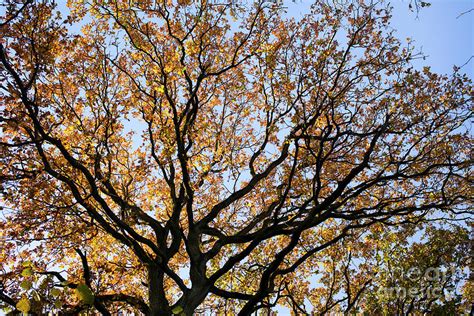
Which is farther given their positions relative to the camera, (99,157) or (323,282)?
(323,282)

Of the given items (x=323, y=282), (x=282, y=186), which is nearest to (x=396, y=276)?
(x=323, y=282)

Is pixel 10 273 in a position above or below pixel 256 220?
below

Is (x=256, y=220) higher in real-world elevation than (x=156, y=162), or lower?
lower

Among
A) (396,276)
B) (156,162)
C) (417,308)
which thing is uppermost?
(156,162)

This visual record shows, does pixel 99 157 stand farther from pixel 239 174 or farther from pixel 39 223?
pixel 239 174

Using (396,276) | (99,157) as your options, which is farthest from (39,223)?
(396,276)

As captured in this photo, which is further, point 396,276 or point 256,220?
point 396,276

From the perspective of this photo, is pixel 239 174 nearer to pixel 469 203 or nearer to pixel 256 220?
pixel 256 220

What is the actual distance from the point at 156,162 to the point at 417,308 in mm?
11827

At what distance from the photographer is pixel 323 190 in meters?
15.1

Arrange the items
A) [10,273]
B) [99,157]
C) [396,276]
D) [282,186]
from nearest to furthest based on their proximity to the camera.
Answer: [10,273] < [99,157] < [282,186] < [396,276]

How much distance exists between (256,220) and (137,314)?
188 inches

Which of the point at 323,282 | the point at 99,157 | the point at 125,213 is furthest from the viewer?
the point at 323,282

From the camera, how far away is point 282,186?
1366 centimetres
